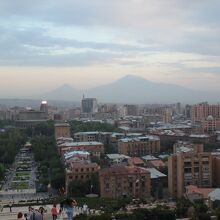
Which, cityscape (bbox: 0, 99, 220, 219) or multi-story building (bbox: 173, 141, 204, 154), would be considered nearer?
cityscape (bbox: 0, 99, 220, 219)

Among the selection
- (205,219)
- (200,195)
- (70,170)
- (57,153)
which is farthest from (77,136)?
(205,219)

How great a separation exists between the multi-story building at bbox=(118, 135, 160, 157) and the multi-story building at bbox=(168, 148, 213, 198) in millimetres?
9653

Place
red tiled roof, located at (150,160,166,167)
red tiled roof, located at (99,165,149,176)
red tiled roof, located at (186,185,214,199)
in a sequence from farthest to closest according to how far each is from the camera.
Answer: red tiled roof, located at (150,160,166,167) < red tiled roof, located at (99,165,149,176) < red tiled roof, located at (186,185,214,199)

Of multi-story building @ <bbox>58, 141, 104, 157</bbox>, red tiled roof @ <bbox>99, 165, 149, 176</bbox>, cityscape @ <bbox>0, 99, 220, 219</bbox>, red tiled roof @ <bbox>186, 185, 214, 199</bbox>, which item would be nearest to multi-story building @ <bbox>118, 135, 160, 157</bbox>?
cityscape @ <bbox>0, 99, 220, 219</bbox>

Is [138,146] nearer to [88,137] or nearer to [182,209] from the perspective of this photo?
[88,137]

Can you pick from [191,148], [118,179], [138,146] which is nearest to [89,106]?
[138,146]

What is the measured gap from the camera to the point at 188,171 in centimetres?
1559

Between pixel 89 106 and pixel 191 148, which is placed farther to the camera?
pixel 89 106

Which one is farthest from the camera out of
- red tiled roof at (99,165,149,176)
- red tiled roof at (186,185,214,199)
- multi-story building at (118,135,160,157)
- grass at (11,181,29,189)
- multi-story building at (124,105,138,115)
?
multi-story building at (124,105,138,115)

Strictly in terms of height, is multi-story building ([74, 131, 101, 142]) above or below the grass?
above

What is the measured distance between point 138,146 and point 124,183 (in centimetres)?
1028

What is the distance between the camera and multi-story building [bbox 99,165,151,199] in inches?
612

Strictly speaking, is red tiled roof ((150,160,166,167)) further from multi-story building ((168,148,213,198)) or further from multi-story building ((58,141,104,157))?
multi-story building ((58,141,104,157))

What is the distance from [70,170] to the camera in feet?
55.8
